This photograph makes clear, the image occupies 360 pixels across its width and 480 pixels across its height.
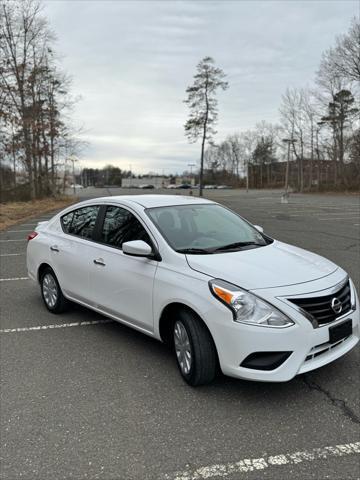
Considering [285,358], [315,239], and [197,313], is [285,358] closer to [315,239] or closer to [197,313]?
[197,313]

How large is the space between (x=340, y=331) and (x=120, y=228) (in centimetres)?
232

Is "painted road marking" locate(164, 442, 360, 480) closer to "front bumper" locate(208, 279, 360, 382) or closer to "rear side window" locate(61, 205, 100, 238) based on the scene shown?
"front bumper" locate(208, 279, 360, 382)

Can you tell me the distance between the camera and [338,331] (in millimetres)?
3215

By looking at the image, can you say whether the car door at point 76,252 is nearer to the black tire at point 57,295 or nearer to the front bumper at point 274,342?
the black tire at point 57,295

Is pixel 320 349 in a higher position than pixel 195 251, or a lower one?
lower

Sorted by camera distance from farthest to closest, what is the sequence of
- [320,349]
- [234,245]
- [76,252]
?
[76,252]
[234,245]
[320,349]

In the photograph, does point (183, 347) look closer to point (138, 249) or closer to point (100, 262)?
point (138, 249)

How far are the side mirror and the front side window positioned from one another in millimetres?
178

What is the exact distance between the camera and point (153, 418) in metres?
3.03

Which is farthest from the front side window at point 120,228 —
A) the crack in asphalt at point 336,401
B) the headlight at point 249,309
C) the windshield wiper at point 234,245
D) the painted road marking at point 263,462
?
the painted road marking at point 263,462

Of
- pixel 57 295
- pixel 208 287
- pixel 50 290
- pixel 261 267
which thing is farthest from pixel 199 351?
pixel 50 290

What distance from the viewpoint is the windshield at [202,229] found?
3893mm

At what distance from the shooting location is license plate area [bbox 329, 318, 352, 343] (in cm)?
316

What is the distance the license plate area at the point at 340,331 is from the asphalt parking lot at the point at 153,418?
0.45 m
